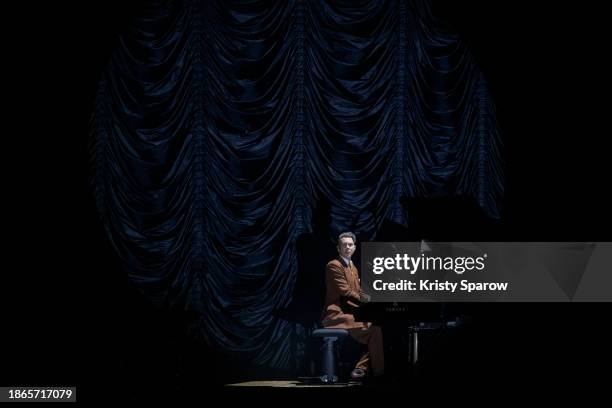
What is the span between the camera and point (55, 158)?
22.7 feet

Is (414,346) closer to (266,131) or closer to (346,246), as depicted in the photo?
(346,246)

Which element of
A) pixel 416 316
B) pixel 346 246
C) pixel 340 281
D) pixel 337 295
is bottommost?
pixel 416 316

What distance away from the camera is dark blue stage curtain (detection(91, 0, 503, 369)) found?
7.64 metres

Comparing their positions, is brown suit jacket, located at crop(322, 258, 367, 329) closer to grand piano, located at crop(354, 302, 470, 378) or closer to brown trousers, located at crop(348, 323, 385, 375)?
brown trousers, located at crop(348, 323, 385, 375)

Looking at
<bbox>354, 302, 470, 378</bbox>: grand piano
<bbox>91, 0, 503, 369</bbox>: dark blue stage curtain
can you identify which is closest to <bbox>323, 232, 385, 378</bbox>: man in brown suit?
<bbox>354, 302, 470, 378</bbox>: grand piano

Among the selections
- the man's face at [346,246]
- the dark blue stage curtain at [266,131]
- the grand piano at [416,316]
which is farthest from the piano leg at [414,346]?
the dark blue stage curtain at [266,131]

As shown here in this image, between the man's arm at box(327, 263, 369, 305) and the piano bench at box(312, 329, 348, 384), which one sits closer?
the piano bench at box(312, 329, 348, 384)

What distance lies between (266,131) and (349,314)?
2360 mm

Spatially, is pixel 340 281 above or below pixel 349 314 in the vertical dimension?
above

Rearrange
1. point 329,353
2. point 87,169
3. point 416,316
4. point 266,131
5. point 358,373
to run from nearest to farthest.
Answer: point 416,316, point 329,353, point 358,373, point 87,169, point 266,131

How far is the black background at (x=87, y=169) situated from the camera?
5742 millimetres

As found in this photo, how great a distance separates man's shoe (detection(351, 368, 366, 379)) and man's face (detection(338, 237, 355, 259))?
985mm

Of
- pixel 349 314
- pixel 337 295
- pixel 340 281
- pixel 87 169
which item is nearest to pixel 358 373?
pixel 349 314

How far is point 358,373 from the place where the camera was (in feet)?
20.4
